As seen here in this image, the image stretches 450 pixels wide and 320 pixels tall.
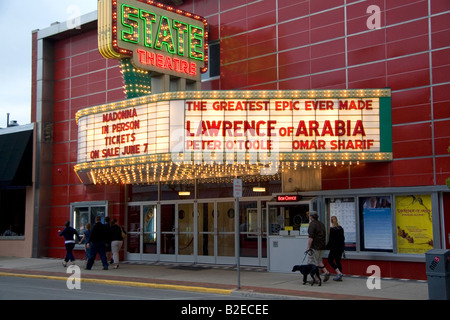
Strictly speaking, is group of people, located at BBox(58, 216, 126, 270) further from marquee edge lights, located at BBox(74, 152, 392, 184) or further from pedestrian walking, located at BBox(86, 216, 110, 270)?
marquee edge lights, located at BBox(74, 152, 392, 184)

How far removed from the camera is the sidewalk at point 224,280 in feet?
43.7

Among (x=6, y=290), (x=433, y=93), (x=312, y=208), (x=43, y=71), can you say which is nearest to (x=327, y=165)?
(x=312, y=208)

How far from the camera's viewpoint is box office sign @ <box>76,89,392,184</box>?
52.9 feet

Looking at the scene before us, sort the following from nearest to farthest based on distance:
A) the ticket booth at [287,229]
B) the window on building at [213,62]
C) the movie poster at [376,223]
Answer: the movie poster at [376,223]
the ticket booth at [287,229]
the window on building at [213,62]

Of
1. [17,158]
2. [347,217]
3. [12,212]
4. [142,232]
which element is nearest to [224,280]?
[347,217]

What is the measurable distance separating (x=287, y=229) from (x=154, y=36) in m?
7.35

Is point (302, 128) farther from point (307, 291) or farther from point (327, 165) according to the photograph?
point (307, 291)

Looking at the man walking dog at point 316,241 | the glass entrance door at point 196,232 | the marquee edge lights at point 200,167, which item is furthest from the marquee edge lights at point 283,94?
the glass entrance door at point 196,232

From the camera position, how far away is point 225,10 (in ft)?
66.9

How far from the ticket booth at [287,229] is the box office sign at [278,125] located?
7.28 feet

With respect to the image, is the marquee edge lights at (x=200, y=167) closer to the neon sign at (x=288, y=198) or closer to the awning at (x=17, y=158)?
the neon sign at (x=288, y=198)

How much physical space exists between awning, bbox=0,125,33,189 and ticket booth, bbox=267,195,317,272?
11546 mm

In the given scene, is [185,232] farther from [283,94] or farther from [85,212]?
[283,94]

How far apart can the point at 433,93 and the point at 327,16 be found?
422cm
